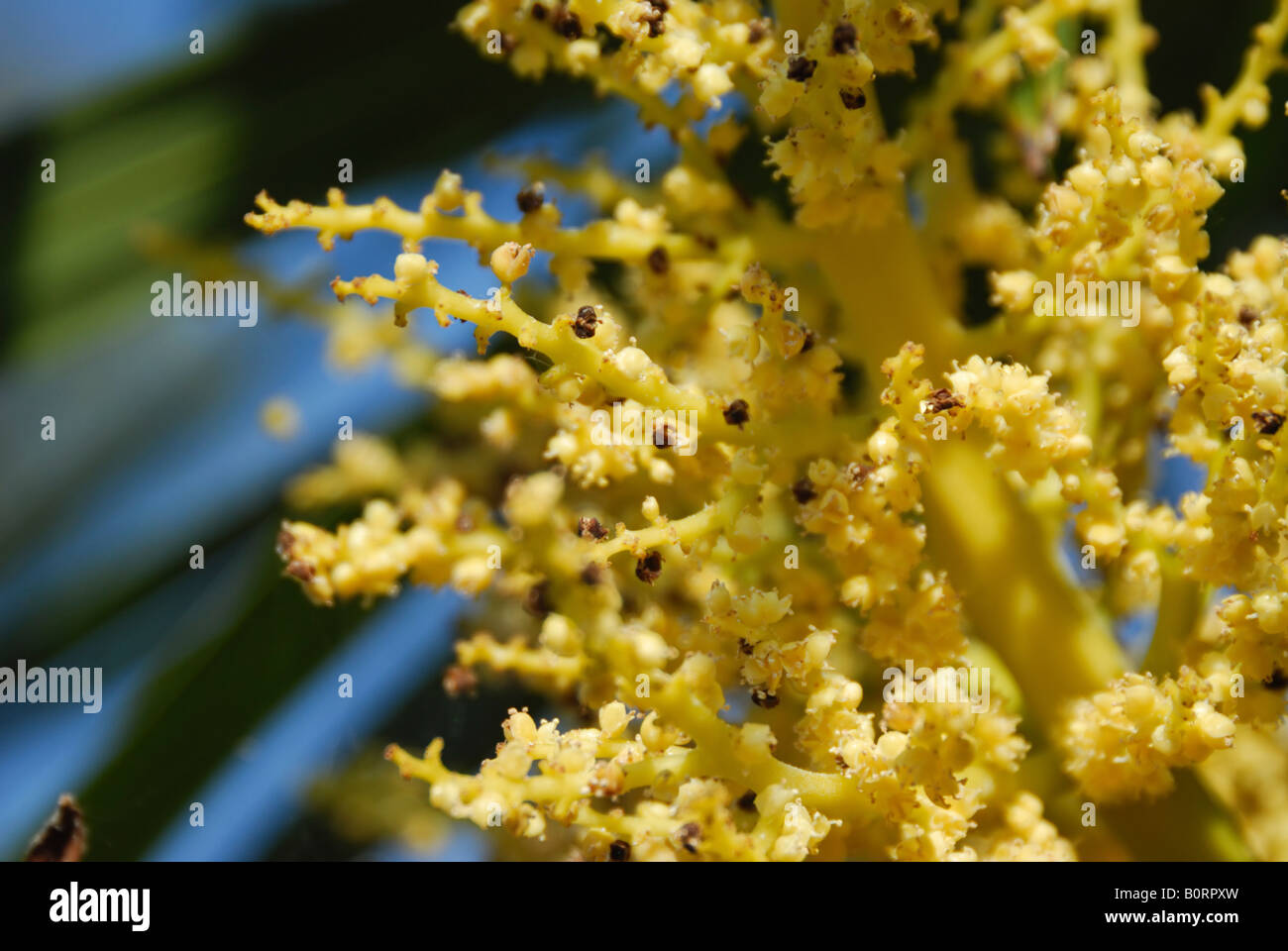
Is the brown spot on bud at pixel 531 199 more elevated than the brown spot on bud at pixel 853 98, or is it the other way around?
the brown spot on bud at pixel 531 199

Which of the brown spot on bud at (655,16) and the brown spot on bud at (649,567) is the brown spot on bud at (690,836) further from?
the brown spot on bud at (655,16)

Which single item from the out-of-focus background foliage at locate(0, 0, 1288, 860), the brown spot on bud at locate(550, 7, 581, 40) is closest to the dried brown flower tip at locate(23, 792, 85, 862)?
the out-of-focus background foliage at locate(0, 0, 1288, 860)

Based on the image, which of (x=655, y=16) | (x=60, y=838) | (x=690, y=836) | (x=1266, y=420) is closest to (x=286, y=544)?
(x=60, y=838)

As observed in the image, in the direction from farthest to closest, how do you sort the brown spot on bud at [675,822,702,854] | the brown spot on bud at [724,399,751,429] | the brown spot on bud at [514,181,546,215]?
the brown spot on bud at [514,181,546,215] < the brown spot on bud at [724,399,751,429] < the brown spot on bud at [675,822,702,854]

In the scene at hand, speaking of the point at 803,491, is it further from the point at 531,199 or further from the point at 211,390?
the point at 211,390

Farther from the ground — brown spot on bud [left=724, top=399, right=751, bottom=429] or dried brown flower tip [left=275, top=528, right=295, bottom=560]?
brown spot on bud [left=724, top=399, right=751, bottom=429]

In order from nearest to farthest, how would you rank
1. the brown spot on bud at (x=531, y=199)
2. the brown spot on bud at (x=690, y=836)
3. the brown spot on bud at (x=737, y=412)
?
the brown spot on bud at (x=690, y=836) < the brown spot on bud at (x=737, y=412) < the brown spot on bud at (x=531, y=199)

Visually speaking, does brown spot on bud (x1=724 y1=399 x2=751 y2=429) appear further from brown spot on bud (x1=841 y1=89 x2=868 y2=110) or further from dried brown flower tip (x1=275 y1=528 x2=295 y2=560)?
dried brown flower tip (x1=275 y1=528 x2=295 y2=560)

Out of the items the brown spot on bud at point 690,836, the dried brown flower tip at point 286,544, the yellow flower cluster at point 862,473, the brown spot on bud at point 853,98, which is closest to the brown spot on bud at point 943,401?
the yellow flower cluster at point 862,473
